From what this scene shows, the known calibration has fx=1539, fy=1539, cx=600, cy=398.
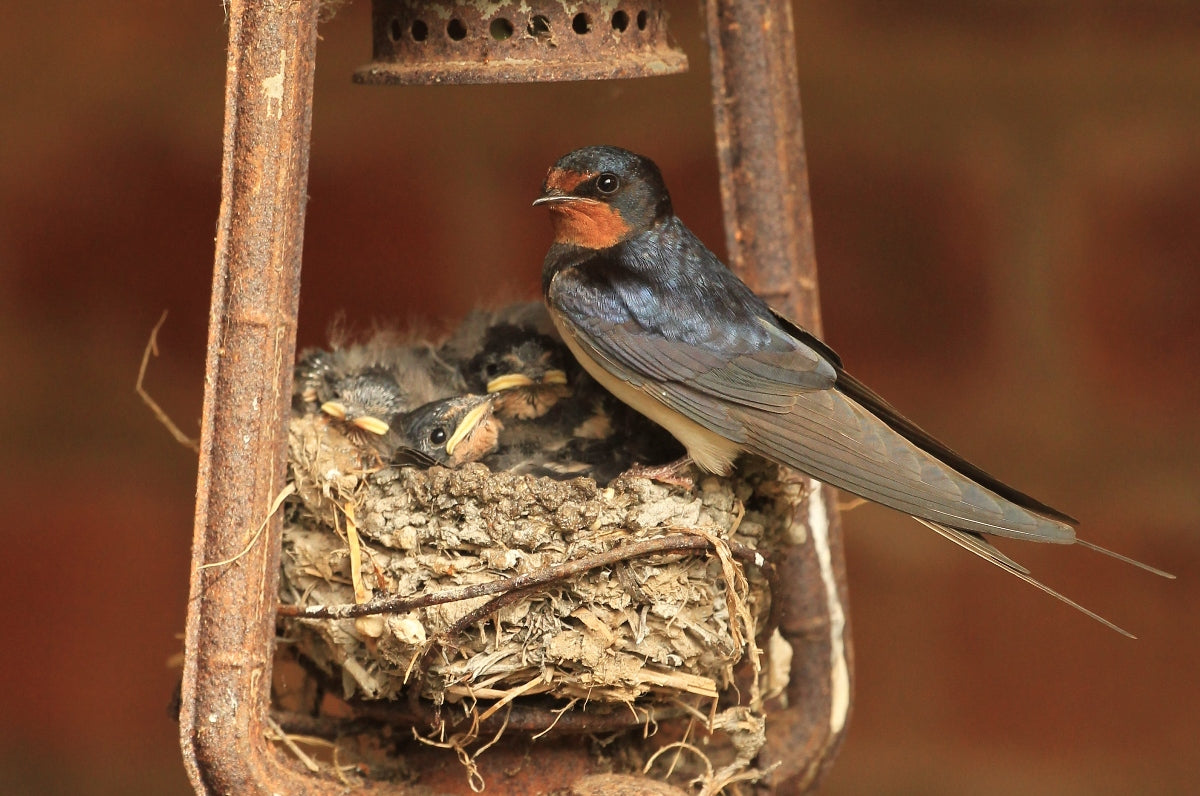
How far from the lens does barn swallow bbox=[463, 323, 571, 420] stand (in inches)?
70.9

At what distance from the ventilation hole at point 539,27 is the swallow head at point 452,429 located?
1.53ft

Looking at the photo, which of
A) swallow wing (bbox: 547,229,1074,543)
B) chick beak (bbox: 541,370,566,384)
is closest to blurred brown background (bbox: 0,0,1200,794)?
chick beak (bbox: 541,370,566,384)

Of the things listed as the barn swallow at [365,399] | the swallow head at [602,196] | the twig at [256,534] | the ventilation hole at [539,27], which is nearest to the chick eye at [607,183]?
the swallow head at [602,196]

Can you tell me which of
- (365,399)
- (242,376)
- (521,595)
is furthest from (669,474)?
(242,376)

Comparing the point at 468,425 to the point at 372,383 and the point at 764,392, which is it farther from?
the point at 764,392

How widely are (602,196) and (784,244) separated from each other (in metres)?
0.23

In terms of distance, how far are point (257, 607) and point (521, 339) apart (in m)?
0.56

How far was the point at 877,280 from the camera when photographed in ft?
7.54

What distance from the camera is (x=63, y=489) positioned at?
2.32 metres

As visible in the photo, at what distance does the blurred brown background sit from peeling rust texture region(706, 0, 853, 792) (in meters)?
0.51

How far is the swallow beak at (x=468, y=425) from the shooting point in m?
1.69

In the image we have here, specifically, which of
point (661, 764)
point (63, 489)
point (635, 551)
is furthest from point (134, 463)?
point (635, 551)

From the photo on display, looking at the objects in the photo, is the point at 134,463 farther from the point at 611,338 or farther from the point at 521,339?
the point at 611,338

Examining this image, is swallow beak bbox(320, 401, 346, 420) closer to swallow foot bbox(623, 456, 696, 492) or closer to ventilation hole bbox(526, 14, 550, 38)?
swallow foot bbox(623, 456, 696, 492)
